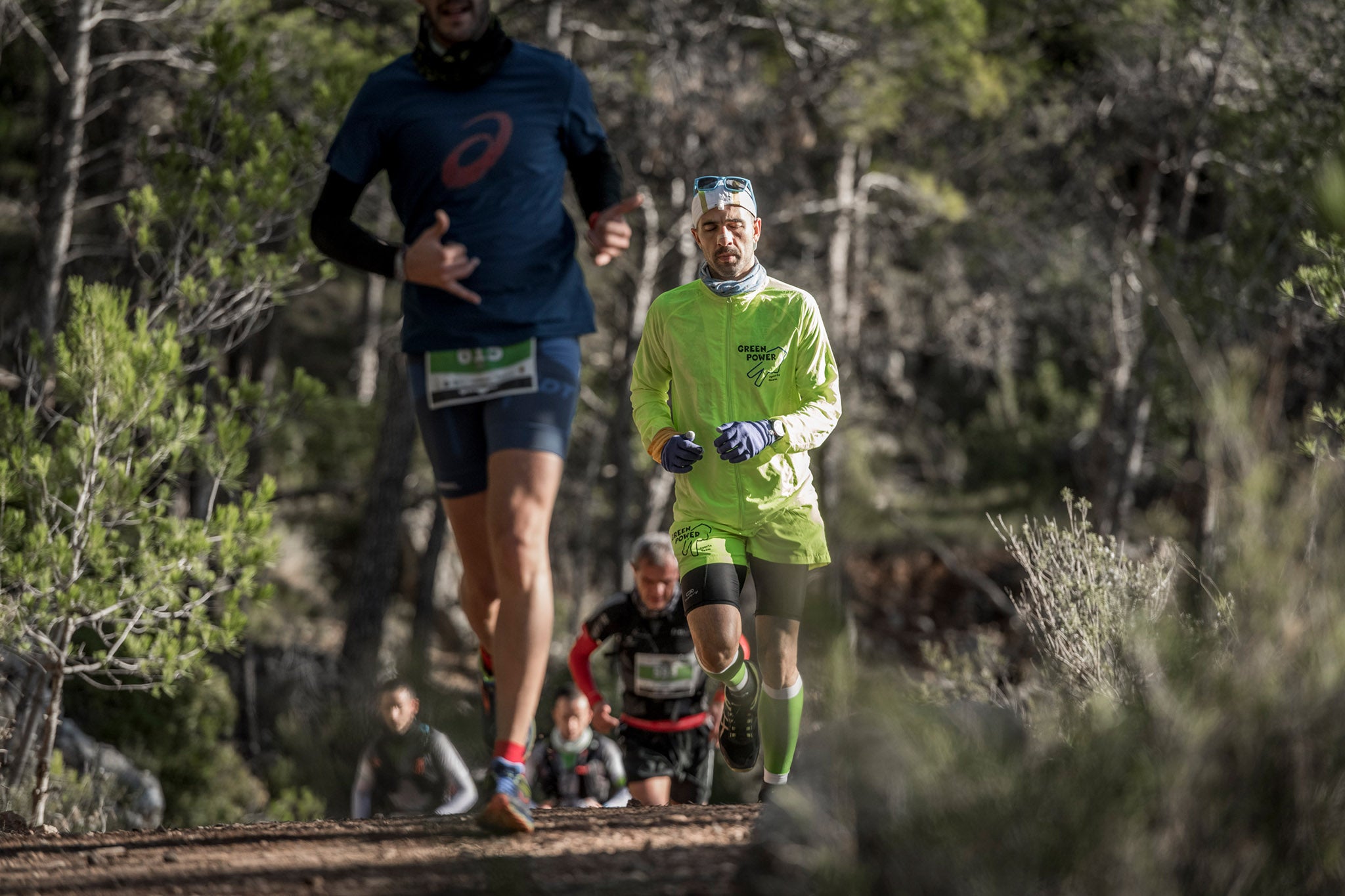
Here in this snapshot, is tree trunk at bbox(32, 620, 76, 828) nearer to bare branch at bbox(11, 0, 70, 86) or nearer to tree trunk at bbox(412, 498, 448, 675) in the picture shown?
bare branch at bbox(11, 0, 70, 86)

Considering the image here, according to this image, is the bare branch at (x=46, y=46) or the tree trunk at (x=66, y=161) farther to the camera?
the bare branch at (x=46, y=46)

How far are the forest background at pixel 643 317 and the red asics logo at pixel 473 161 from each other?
1.38 m

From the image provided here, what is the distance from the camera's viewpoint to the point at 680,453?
3803 millimetres

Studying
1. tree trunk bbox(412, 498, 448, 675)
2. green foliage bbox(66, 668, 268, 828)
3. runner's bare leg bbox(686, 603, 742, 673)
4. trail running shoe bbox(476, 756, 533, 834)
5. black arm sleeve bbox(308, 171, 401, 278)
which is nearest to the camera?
trail running shoe bbox(476, 756, 533, 834)

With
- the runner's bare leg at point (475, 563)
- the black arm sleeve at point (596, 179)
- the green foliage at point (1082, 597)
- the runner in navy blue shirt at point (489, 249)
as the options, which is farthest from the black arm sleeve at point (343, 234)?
the green foliage at point (1082, 597)

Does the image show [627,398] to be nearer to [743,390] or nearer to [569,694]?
[569,694]

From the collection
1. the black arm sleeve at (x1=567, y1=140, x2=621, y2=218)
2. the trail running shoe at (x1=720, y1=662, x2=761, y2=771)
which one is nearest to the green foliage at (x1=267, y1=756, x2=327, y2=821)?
the trail running shoe at (x1=720, y1=662, x2=761, y2=771)

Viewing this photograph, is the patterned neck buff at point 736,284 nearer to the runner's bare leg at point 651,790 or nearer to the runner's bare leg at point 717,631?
the runner's bare leg at point 717,631

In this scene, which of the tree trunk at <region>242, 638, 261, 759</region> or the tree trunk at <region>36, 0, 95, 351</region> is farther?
the tree trunk at <region>242, 638, 261, 759</region>

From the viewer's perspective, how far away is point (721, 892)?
8.57 ft

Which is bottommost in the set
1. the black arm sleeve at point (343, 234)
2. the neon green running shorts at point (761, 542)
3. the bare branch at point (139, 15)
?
the neon green running shorts at point (761, 542)

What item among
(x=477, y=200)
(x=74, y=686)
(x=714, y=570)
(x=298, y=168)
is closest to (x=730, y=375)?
(x=714, y=570)

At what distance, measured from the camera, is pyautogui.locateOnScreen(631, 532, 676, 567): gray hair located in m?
5.65

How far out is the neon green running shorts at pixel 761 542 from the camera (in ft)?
12.8
